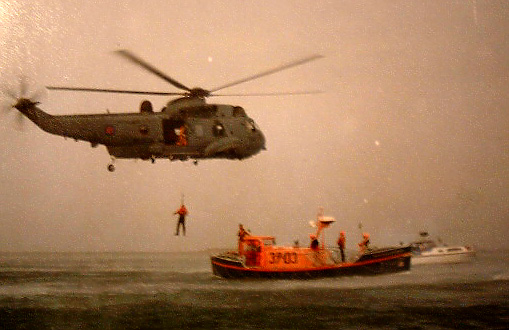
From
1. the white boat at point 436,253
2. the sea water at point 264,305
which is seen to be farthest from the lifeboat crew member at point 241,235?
the white boat at point 436,253

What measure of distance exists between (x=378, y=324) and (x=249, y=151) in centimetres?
587

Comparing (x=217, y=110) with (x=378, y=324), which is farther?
(x=217, y=110)

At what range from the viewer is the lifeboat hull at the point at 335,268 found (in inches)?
683

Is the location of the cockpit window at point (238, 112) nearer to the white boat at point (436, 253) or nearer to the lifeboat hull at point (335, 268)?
the lifeboat hull at point (335, 268)

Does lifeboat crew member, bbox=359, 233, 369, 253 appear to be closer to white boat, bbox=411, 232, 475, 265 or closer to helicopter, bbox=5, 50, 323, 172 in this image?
helicopter, bbox=5, 50, 323, 172

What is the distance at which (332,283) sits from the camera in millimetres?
19266

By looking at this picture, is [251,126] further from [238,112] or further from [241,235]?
[241,235]

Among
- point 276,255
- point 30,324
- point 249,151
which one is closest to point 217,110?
point 249,151

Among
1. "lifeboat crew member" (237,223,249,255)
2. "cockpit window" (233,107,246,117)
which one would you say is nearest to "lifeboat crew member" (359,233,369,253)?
"lifeboat crew member" (237,223,249,255)

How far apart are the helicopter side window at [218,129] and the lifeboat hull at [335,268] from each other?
5658mm

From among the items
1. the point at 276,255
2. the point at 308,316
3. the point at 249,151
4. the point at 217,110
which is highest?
the point at 217,110

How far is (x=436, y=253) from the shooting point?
2975cm

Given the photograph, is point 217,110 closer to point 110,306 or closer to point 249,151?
point 249,151

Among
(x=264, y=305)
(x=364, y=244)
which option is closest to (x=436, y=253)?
(x=364, y=244)
